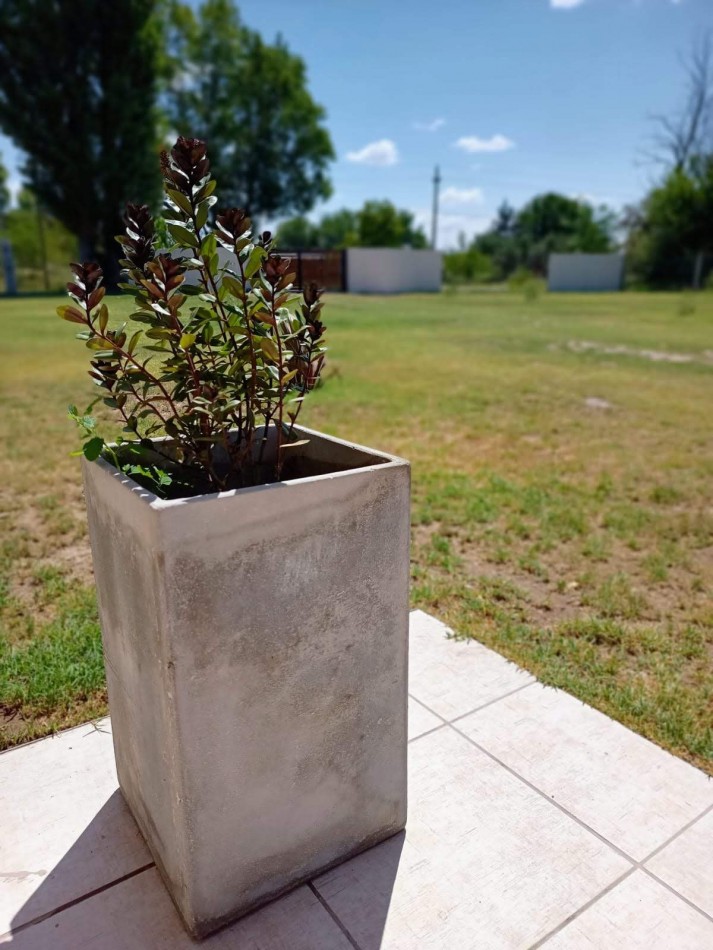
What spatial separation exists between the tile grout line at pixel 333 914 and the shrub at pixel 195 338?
0.98 metres

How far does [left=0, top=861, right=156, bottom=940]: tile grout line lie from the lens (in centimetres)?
148

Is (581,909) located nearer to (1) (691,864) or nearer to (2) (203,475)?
(1) (691,864)

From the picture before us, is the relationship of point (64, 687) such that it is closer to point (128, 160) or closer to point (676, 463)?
point (676, 463)

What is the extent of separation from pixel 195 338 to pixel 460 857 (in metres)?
1.42

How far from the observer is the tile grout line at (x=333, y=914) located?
4.76 feet

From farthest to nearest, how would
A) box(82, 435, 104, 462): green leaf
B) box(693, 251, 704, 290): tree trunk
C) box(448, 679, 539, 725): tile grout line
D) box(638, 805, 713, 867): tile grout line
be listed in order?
box(693, 251, 704, 290): tree trunk
box(448, 679, 539, 725): tile grout line
box(638, 805, 713, 867): tile grout line
box(82, 435, 104, 462): green leaf

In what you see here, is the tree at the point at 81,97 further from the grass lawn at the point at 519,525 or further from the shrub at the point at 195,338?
the shrub at the point at 195,338

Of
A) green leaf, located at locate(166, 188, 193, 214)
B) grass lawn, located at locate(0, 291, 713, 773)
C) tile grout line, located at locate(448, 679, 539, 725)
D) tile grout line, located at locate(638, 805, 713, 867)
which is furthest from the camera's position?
grass lawn, located at locate(0, 291, 713, 773)

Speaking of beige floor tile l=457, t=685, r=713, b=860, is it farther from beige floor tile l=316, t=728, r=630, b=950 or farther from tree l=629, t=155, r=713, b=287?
tree l=629, t=155, r=713, b=287

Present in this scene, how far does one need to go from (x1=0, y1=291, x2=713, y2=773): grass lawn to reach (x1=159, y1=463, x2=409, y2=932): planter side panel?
1.01m

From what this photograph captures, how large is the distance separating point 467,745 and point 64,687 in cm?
141

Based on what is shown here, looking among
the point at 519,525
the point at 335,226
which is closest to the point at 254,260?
the point at 519,525

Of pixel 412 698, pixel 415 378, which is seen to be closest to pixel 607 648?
pixel 412 698

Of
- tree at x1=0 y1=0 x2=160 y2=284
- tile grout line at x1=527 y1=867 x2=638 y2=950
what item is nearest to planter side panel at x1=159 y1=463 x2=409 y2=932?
tile grout line at x1=527 y1=867 x2=638 y2=950
